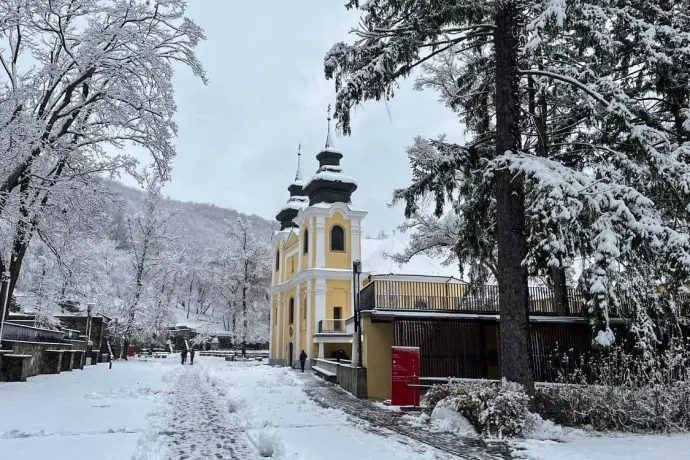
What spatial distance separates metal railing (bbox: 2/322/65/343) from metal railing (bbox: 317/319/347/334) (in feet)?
47.6

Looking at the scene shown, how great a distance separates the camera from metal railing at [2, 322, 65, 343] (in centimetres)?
1930

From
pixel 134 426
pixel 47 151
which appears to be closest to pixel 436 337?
pixel 134 426

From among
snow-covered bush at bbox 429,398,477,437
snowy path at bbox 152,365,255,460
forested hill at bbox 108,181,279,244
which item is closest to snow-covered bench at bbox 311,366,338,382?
snowy path at bbox 152,365,255,460

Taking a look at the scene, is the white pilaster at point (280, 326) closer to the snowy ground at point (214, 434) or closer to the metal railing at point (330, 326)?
the metal railing at point (330, 326)

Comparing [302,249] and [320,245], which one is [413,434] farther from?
[302,249]

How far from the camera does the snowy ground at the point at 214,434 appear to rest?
793cm

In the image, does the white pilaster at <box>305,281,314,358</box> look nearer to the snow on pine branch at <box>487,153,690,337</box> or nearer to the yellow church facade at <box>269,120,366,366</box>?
the yellow church facade at <box>269,120,366,366</box>

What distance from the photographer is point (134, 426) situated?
10.1 meters

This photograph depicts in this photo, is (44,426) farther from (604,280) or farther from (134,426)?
(604,280)

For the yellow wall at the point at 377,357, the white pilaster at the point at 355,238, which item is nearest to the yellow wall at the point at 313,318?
the white pilaster at the point at 355,238

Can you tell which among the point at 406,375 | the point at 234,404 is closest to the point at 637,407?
the point at 406,375

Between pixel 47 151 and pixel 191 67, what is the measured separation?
4.65m

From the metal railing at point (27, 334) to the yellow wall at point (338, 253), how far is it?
16.5 meters

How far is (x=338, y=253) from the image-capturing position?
36.8 meters
